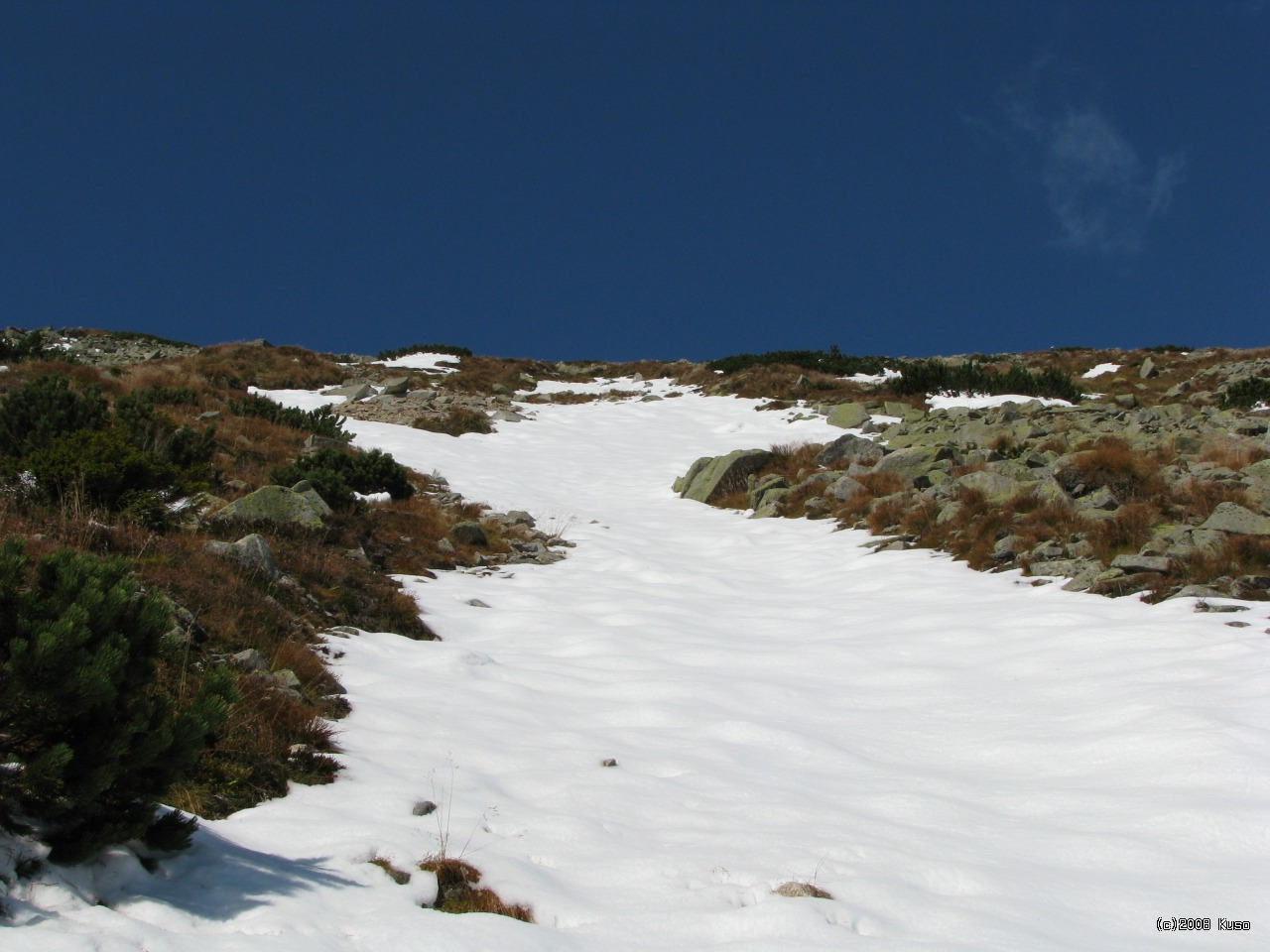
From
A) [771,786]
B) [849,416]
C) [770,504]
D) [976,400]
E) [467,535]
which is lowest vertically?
[771,786]

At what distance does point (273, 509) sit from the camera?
28.3ft

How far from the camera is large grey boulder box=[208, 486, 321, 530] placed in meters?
8.24

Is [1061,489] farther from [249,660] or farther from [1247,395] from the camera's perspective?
[1247,395]

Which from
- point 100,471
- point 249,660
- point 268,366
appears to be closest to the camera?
point 249,660

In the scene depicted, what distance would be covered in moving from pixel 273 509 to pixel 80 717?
6.15m

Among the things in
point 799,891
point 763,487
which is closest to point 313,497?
point 799,891

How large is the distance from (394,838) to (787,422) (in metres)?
19.5

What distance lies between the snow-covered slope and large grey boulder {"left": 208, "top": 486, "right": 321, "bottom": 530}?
182 centimetres

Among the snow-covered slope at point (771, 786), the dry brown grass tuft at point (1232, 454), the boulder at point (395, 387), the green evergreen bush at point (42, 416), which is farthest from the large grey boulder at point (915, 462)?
the boulder at point (395, 387)

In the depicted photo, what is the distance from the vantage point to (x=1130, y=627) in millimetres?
6414

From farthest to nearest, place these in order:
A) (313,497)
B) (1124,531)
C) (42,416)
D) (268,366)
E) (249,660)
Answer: (268,366) → (313,497) → (42,416) → (1124,531) → (249,660)

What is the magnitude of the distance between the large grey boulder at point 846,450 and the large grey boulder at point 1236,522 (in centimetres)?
751

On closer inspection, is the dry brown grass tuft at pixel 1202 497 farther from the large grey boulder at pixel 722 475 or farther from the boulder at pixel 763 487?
the large grey boulder at pixel 722 475

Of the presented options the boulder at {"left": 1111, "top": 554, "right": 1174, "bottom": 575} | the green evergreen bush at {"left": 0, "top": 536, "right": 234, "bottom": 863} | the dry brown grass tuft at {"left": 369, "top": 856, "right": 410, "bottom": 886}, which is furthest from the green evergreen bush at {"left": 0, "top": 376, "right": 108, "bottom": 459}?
the boulder at {"left": 1111, "top": 554, "right": 1174, "bottom": 575}
